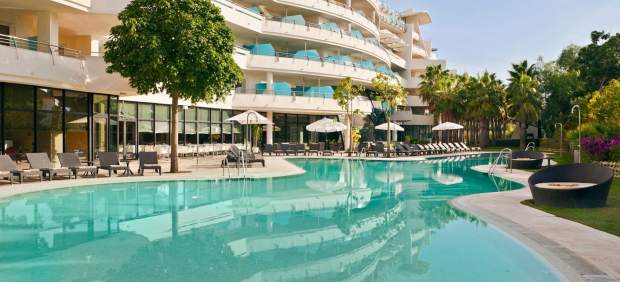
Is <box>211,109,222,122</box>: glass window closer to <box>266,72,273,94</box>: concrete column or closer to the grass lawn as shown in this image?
<box>266,72,273,94</box>: concrete column

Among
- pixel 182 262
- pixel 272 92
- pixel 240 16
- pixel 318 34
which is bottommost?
pixel 182 262

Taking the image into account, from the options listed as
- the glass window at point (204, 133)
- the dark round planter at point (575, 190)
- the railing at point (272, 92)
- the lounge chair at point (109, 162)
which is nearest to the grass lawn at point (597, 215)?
the dark round planter at point (575, 190)

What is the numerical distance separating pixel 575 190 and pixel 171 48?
13258 millimetres

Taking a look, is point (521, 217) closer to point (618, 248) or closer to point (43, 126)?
point (618, 248)

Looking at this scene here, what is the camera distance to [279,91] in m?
36.9

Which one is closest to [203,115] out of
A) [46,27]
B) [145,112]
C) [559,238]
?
[145,112]

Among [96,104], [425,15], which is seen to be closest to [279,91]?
[96,104]

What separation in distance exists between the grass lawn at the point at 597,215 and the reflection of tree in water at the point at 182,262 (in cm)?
604

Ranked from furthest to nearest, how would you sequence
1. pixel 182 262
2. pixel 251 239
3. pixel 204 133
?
1. pixel 204 133
2. pixel 251 239
3. pixel 182 262

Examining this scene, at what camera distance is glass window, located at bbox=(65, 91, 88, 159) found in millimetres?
21203

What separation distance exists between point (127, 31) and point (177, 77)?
2248 millimetres

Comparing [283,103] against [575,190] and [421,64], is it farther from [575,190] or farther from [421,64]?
[421,64]

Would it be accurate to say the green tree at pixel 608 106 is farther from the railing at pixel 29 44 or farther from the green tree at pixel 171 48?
the railing at pixel 29 44

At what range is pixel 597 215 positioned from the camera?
31.7 feet
